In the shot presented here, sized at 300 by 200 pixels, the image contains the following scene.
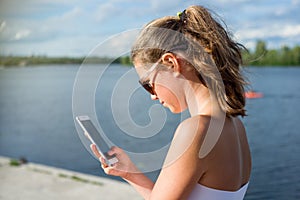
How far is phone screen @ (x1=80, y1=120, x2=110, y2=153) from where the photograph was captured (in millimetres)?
1188

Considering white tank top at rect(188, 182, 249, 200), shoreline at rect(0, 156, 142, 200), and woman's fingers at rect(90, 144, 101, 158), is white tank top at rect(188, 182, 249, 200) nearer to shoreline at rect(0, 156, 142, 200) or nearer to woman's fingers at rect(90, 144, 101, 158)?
woman's fingers at rect(90, 144, 101, 158)

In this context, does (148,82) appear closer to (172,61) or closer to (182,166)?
(172,61)

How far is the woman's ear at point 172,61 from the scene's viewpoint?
1.01m

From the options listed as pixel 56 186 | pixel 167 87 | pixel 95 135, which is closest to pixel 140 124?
pixel 95 135

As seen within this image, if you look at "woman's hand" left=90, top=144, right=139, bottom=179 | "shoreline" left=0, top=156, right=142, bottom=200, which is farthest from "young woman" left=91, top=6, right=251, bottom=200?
"shoreline" left=0, top=156, right=142, bottom=200

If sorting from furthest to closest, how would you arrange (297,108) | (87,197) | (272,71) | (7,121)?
(272,71) < (7,121) < (297,108) < (87,197)

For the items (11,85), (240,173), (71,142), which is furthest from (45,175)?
(11,85)

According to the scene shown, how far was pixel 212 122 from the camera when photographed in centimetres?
97

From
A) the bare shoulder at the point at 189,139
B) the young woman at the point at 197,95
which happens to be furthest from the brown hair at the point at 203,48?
the bare shoulder at the point at 189,139

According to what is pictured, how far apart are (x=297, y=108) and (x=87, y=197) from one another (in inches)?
257

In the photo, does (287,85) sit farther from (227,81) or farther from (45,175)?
(227,81)

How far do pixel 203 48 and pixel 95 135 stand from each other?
1.28 feet

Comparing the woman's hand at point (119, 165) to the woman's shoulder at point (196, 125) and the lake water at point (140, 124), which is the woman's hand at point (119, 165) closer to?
the lake water at point (140, 124)

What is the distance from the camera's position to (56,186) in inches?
163
